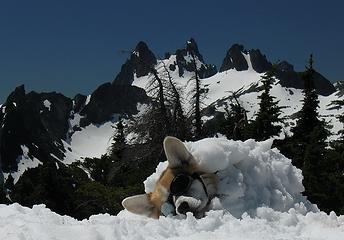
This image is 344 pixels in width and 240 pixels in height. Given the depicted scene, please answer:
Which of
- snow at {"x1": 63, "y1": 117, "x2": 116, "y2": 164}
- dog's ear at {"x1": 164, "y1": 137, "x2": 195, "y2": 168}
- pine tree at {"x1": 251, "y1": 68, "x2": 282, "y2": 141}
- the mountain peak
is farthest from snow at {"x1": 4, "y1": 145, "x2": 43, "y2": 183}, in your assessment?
dog's ear at {"x1": 164, "y1": 137, "x2": 195, "y2": 168}

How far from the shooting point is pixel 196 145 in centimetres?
519

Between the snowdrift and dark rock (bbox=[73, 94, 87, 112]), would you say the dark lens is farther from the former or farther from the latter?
dark rock (bbox=[73, 94, 87, 112])

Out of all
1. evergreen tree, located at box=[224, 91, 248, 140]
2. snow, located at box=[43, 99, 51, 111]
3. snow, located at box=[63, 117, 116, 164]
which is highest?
snow, located at box=[43, 99, 51, 111]

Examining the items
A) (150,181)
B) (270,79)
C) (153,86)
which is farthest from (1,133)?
(150,181)

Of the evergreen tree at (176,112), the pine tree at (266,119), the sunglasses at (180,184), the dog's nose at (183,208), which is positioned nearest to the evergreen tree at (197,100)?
the evergreen tree at (176,112)

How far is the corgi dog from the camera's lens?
16.2ft

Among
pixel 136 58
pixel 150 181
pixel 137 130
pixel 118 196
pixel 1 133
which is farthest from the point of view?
pixel 1 133

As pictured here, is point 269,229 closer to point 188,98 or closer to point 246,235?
point 246,235

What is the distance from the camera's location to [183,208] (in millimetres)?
4816

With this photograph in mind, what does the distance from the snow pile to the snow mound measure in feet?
2.41

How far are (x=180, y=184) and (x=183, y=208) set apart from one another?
Answer: 274 millimetres

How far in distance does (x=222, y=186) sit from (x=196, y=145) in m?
0.48

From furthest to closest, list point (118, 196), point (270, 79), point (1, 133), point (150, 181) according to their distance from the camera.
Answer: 1. point (1, 133)
2. point (270, 79)
3. point (118, 196)
4. point (150, 181)

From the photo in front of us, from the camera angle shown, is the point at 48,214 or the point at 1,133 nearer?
the point at 48,214
